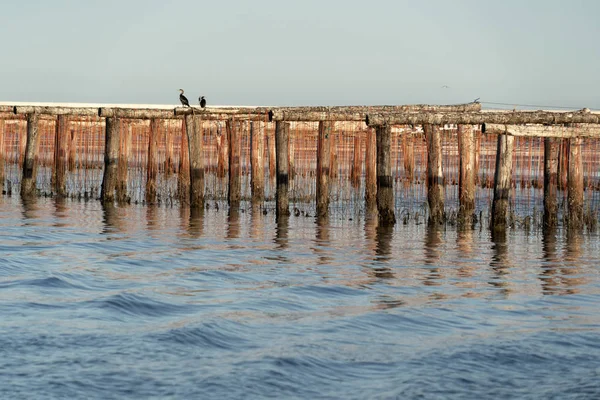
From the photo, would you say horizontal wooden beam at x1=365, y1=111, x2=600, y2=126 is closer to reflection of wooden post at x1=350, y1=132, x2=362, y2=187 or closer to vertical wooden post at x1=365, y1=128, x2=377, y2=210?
vertical wooden post at x1=365, y1=128, x2=377, y2=210

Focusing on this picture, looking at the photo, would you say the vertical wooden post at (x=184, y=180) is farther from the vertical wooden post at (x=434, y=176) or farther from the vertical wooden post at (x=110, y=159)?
the vertical wooden post at (x=434, y=176)

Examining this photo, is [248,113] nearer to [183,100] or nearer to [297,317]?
[183,100]

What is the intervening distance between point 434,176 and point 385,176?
97cm

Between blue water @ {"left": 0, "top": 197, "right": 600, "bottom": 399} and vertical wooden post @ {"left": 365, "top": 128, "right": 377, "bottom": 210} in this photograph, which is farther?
vertical wooden post @ {"left": 365, "top": 128, "right": 377, "bottom": 210}

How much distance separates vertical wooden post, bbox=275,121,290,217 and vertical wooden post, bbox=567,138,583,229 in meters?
5.39

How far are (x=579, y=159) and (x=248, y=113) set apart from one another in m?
7.36

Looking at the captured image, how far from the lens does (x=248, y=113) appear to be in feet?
Result: 73.3

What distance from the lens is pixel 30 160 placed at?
24391 millimetres

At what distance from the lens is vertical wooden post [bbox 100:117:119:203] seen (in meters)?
22.9

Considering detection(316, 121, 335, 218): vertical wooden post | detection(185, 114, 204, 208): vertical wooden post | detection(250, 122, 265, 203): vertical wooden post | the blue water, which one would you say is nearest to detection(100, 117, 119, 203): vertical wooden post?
detection(185, 114, 204, 208): vertical wooden post

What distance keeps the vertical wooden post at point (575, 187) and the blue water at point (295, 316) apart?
3.19ft

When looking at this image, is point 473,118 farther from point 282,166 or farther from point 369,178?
point 369,178

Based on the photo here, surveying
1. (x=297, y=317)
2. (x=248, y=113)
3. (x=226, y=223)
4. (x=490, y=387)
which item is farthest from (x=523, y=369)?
(x=248, y=113)

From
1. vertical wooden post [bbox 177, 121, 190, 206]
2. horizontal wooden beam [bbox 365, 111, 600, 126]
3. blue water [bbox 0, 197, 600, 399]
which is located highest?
horizontal wooden beam [bbox 365, 111, 600, 126]
